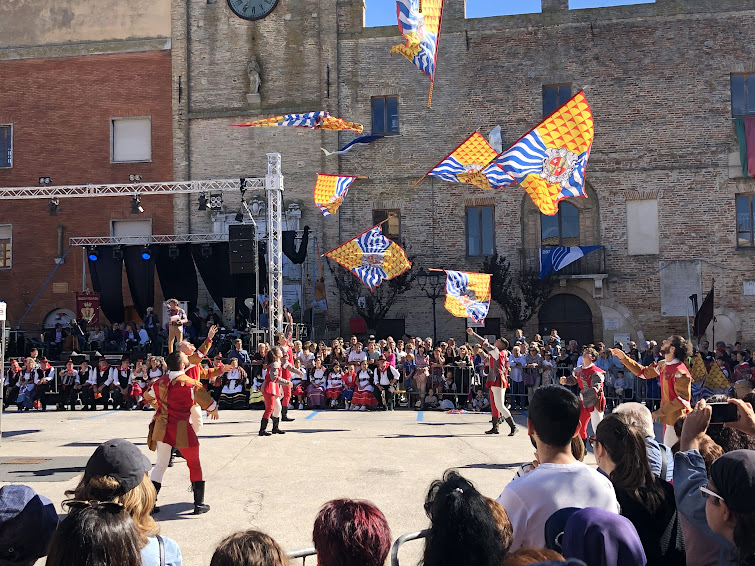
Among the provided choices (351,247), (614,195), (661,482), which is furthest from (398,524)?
(614,195)

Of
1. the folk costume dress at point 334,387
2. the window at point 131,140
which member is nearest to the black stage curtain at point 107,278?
the window at point 131,140

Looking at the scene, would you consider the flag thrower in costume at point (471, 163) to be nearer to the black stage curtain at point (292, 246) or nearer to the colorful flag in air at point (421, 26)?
the colorful flag in air at point (421, 26)

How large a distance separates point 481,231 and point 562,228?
9.29ft

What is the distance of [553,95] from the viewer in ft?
90.3

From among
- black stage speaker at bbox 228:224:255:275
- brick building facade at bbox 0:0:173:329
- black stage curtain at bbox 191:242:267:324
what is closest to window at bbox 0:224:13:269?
brick building facade at bbox 0:0:173:329

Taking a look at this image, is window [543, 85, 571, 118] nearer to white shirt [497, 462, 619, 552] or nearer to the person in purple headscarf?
white shirt [497, 462, 619, 552]

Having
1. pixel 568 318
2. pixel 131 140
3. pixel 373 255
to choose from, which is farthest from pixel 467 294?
pixel 131 140

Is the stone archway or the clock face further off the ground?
the clock face

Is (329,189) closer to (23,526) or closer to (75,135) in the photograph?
(75,135)

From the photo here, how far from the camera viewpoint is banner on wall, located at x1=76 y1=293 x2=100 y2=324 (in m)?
27.3

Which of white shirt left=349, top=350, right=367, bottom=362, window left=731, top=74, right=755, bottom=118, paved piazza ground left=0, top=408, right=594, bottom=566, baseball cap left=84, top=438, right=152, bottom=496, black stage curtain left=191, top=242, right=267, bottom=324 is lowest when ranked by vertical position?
paved piazza ground left=0, top=408, right=594, bottom=566

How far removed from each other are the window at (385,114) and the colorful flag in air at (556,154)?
1415cm

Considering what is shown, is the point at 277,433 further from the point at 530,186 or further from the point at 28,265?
the point at 28,265

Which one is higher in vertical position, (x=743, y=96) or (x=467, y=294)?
(x=743, y=96)
